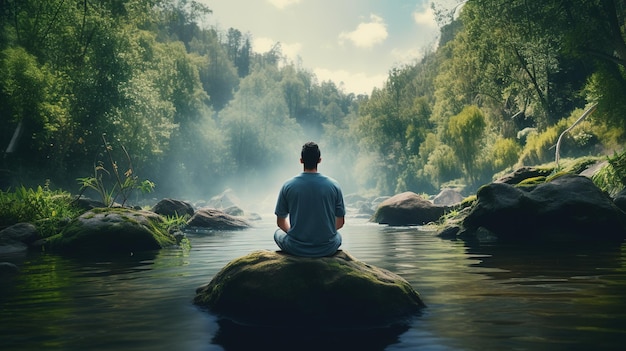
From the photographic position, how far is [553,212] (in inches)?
567

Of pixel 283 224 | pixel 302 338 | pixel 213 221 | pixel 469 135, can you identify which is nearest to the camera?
pixel 302 338

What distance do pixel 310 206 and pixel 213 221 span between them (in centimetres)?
1848

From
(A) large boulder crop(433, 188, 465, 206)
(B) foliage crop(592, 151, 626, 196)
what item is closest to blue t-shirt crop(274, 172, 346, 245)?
(B) foliage crop(592, 151, 626, 196)

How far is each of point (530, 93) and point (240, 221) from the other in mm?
23732

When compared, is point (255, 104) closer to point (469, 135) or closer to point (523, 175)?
point (469, 135)

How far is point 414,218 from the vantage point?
2506 centimetres

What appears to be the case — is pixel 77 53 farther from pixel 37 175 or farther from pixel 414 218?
pixel 414 218

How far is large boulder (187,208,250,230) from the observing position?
23.8 m

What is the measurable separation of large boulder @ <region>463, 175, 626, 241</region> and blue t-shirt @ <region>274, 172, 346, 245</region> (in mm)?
10017

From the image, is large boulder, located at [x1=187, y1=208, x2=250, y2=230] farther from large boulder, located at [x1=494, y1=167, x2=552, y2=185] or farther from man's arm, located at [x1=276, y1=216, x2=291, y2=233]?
man's arm, located at [x1=276, y1=216, x2=291, y2=233]

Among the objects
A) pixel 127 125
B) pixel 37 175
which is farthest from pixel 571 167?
pixel 37 175

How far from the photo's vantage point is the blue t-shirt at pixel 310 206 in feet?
19.7

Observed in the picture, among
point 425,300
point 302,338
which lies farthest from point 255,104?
point 302,338

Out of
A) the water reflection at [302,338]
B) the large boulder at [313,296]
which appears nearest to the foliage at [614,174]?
the large boulder at [313,296]
